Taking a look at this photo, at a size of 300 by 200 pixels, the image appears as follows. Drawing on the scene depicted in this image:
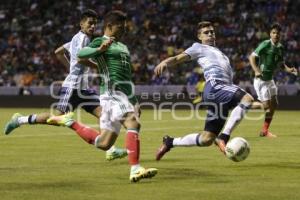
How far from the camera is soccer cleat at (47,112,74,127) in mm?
11008

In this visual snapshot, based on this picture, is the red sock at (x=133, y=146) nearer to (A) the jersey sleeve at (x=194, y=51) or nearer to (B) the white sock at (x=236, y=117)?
(A) the jersey sleeve at (x=194, y=51)

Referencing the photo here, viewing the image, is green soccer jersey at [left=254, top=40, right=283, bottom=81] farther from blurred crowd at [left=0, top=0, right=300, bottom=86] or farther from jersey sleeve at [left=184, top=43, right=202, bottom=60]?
blurred crowd at [left=0, top=0, right=300, bottom=86]

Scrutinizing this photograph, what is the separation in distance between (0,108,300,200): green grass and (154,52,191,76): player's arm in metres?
1.32

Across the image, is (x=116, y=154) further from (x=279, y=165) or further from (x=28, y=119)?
(x=28, y=119)

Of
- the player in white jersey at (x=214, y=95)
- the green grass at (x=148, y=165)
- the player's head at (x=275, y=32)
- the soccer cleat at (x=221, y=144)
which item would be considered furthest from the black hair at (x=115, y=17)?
the player's head at (x=275, y=32)

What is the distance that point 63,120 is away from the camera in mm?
11141

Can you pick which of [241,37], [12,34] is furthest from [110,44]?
[12,34]

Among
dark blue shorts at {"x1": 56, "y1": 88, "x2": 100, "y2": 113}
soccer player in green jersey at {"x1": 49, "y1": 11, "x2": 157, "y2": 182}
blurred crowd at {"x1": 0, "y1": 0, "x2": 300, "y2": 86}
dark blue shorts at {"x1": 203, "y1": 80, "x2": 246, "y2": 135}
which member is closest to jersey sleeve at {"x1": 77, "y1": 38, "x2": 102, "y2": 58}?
soccer player in green jersey at {"x1": 49, "y1": 11, "x2": 157, "y2": 182}

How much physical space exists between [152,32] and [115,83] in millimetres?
26212

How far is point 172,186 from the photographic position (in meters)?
8.67

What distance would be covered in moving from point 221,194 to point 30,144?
23.7 feet

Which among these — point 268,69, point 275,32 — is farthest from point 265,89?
point 275,32

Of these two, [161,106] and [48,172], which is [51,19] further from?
[48,172]

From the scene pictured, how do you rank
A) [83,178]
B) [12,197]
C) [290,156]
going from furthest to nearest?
[290,156] → [83,178] → [12,197]
